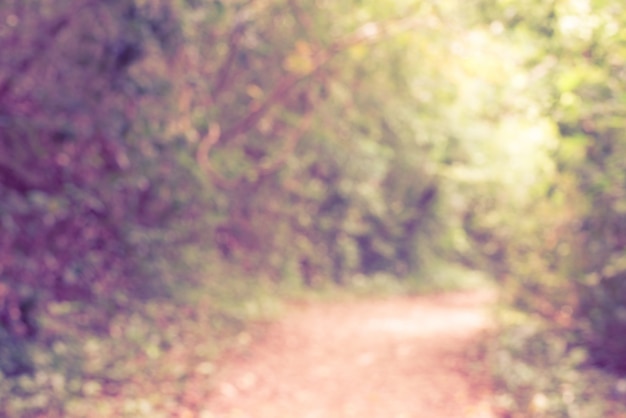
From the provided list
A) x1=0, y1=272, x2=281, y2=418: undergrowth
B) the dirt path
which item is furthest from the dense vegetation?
the dirt path

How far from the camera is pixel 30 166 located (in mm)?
7352

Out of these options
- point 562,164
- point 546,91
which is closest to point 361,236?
point 562,164

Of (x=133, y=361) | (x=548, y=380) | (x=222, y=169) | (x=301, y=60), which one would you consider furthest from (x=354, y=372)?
(x=222, y=169)

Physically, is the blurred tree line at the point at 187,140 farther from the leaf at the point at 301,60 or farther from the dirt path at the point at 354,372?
the dirt path at the point at 354,372

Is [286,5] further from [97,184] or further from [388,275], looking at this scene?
[388,275]

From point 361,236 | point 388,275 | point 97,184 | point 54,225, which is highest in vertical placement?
point 361,236

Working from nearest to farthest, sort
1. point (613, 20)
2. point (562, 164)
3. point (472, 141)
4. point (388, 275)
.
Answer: point (613, 20) → point (562, 164) → point (472, 141) → point (388, 275)

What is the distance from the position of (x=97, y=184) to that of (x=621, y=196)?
5.76 metres

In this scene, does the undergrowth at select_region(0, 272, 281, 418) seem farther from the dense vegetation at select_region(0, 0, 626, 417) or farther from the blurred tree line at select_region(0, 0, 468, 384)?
the blurred tree line at select_region(0, 0, 468, 384)

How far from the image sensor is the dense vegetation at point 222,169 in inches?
231

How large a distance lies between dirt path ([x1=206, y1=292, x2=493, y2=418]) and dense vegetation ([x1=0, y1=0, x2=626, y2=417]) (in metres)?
0.51

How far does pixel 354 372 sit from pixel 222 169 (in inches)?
187

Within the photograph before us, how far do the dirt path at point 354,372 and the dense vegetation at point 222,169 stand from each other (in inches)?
20.0

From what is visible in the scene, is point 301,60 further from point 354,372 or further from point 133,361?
point 133,361
